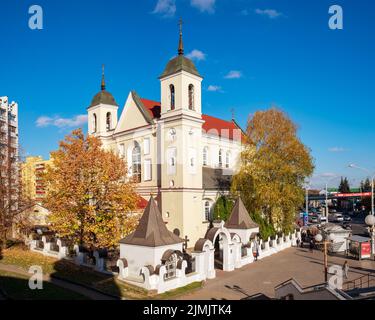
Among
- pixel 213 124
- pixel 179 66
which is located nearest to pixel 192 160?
pixel 179 66

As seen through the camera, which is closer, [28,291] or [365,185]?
[28,291]

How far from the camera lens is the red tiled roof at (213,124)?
39625 millimetres

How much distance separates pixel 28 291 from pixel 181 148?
1889 centimetres

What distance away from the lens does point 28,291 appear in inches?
682

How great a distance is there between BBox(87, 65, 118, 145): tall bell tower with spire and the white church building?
812 millimetres

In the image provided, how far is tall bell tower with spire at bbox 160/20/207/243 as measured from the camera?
32.8 meters

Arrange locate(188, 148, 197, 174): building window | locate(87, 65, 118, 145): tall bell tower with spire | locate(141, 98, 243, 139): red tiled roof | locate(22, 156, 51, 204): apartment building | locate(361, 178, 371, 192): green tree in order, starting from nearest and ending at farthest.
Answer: locate(22, 156, 51, 204): apartment building < locate(188, 148, 197, 174): building window < locate(141, 98, 243, 139): red tiled roof < locate(87, 65, 118, 145): tall bell tower with spire < locate(361, 178, 371, 192): green tree

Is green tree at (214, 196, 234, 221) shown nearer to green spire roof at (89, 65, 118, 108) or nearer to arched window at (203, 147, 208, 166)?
arched window at (203, 147, 208, 166)

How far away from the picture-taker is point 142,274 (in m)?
19.7

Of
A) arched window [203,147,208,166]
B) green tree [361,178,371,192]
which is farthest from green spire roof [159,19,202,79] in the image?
green tree [361,178,371,192]

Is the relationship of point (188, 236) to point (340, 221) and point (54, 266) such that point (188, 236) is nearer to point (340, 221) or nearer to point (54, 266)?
point (54, 266)

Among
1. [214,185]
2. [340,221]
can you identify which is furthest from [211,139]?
[340,221]

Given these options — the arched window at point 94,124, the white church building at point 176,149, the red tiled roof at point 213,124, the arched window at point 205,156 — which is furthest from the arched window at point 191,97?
the arched window at point 94,124

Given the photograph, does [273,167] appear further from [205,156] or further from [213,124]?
[213,124]
